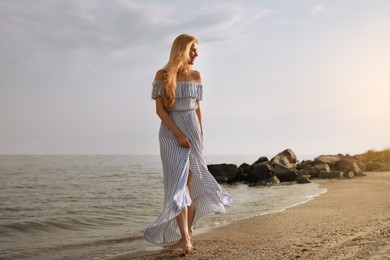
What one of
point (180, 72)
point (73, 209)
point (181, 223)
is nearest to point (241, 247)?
point (181, 223)

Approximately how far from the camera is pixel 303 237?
5762mm

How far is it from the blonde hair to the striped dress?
10cm

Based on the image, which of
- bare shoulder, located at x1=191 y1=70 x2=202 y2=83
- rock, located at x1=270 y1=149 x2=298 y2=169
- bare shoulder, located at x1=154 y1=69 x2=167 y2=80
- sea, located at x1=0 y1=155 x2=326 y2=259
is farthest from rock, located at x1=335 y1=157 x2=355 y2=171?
bare shoulder, located at x1=154 y1=69 x2=167 y2=80

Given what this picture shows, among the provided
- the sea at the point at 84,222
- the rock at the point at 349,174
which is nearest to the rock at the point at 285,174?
the rock at the point at 349,174

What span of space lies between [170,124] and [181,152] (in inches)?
13.5

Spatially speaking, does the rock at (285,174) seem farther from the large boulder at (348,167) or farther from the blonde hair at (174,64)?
the blonde hair at (174,64)

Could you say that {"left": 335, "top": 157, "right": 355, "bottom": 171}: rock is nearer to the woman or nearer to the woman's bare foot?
the woman

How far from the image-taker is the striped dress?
4.99 m

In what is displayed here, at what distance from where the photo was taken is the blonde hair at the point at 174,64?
5008mm

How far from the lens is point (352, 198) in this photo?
10734 mm

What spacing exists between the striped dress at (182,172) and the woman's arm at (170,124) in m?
0.07

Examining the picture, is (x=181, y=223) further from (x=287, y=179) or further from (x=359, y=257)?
(x=287, y=179)

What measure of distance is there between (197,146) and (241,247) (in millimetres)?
1303

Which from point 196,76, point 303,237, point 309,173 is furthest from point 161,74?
point 309,173
